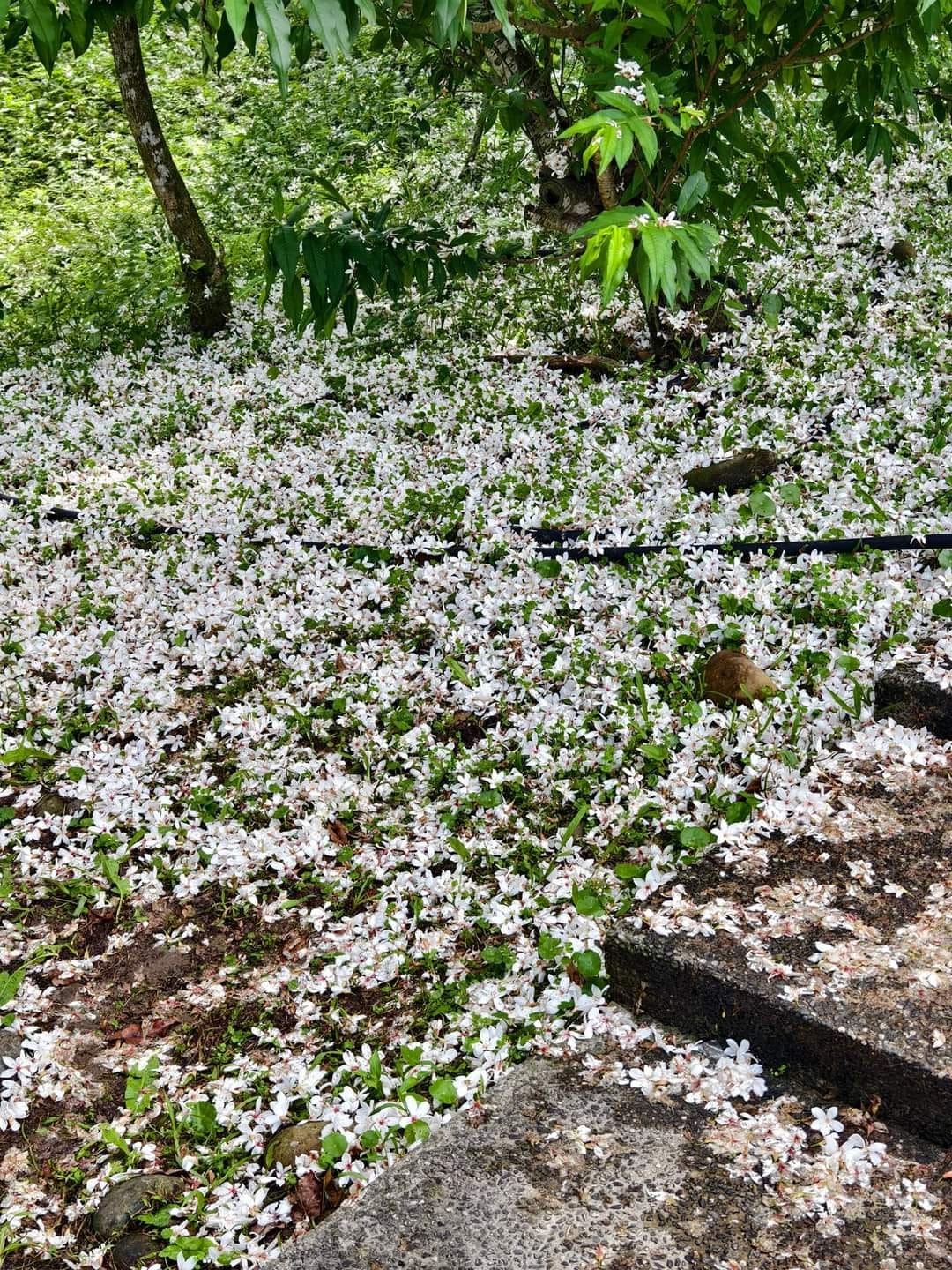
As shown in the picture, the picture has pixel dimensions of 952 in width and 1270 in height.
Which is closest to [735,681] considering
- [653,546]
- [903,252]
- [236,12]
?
[653,546]

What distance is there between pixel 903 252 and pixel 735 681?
445 cm

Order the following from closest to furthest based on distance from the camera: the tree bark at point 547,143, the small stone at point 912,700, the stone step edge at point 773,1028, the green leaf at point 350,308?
the stone step edge at point 773,1028 < the small stone at point 912,700 < the green leaf at point 350,308 < the tree bark at point 547,143

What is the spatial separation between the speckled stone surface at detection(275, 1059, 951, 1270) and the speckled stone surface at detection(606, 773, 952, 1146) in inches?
9.5

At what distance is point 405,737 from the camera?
367 centimetres

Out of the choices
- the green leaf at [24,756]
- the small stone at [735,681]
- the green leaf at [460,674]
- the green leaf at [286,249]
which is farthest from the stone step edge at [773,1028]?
the green leaf at [286,249]

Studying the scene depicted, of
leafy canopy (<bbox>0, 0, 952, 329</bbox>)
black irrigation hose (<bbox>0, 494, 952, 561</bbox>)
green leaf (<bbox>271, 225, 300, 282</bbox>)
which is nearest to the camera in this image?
leafy canopy (<bbox>0, 0, 952, 329</bbox>)

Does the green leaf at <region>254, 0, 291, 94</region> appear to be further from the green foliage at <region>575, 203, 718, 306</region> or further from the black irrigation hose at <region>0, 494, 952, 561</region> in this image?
the black irrigation hose at <region>0, 494, 952, 561</region>

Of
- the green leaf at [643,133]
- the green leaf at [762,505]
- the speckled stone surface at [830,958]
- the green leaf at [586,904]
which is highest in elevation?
the green leaf at [643,133]

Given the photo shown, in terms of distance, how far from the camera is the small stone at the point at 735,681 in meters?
3.43

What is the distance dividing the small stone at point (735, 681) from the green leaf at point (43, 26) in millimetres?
2410

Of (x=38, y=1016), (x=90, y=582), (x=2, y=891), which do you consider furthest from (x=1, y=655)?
(x=38, y=1016)

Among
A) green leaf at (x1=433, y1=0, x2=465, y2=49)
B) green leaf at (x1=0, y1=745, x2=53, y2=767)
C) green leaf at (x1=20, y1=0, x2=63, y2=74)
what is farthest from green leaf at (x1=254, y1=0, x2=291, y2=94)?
green leaf at (x1=0, y1=745, x2=53, y2=767)

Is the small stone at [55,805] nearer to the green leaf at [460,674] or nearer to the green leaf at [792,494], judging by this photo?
the green leaf at [460,674]

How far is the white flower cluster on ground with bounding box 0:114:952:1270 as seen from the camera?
2564 millimetres
